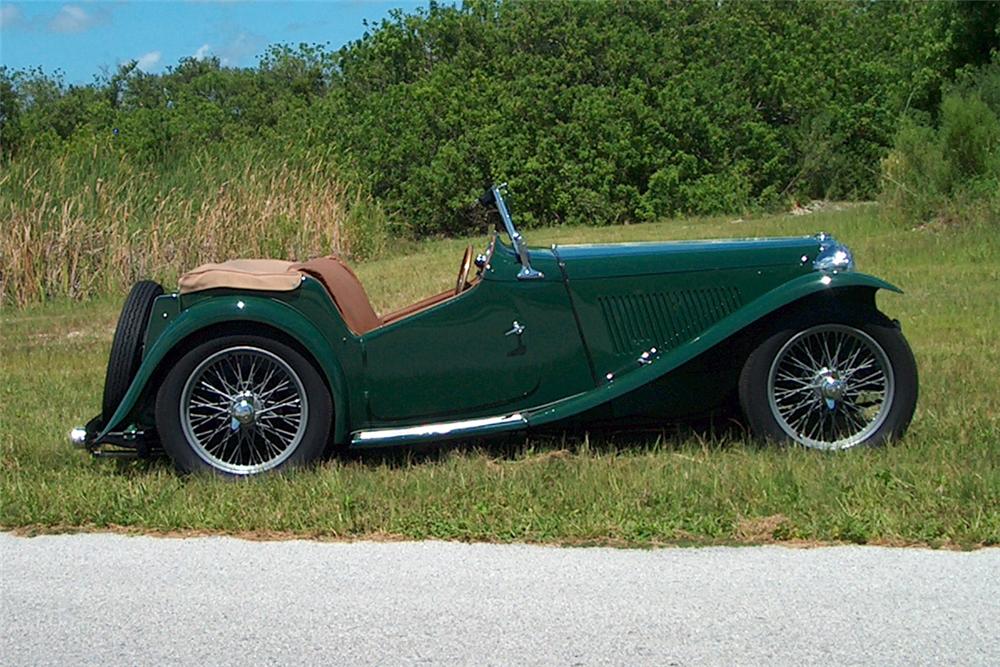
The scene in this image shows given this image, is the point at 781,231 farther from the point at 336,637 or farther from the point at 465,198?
the point at 336,637

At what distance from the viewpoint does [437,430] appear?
5918 mm

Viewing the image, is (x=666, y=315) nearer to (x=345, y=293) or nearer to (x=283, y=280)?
(x=345, y=293)

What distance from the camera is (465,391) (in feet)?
19.6

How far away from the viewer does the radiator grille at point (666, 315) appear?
238 inches

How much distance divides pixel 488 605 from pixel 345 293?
2.43m

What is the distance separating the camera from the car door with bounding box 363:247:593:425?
19.5 feet

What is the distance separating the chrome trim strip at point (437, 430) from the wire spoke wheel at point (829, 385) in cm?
124

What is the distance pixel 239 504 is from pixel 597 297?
76.5 inches

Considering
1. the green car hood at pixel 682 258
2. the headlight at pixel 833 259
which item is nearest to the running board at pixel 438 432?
the green car hood at pixel 682 258

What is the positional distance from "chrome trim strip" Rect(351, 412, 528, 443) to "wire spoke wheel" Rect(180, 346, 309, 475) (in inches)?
12.2

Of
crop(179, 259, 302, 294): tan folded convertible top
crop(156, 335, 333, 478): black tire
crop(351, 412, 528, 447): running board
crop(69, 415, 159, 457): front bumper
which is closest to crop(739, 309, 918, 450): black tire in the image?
crop(351, 412, 528, 447): running board

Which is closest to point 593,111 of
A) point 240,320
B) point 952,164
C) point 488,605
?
point 952,164

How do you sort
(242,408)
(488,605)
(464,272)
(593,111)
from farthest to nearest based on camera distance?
(593,111)
(464,272)
(242,408)
(488,605)

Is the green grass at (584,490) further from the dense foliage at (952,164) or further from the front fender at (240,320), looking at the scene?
the dense foliage at (952,164)
